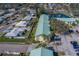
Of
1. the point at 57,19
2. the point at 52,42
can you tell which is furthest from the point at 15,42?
the point at 57,19

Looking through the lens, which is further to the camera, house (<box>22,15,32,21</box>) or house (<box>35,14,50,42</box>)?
house (<box>22,15,32,21</box>)

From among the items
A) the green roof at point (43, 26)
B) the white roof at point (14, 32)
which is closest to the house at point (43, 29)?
the green roof at point (43, 26)

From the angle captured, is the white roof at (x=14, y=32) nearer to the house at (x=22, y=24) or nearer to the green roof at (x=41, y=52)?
the house at (x=22, y=24)

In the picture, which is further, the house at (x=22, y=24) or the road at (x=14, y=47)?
the house at (x=22, y=24)

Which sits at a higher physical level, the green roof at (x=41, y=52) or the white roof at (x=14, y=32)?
the white roof at (x=14, y=32)

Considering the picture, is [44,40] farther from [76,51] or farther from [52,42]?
[76,51]

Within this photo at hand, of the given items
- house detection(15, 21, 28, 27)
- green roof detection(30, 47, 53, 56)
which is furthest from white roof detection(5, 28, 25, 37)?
green roof detection(30, 47, 53, 56)

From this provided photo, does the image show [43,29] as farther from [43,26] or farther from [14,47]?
[14,47]

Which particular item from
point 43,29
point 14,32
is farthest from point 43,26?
point 14,32

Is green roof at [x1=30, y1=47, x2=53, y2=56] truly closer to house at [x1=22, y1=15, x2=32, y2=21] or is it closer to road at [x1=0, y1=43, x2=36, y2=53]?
road at [x1=0, y1=43, x2=36, y2=53]
